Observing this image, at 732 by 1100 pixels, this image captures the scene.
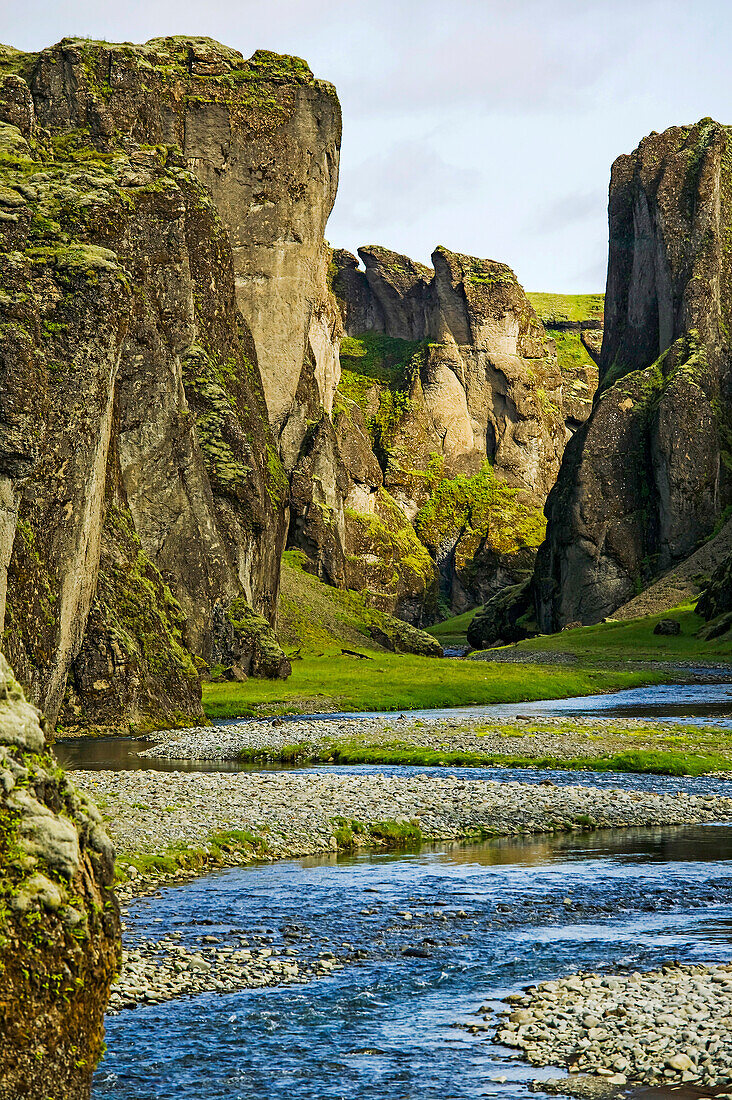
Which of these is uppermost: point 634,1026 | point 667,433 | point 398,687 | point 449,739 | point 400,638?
point 667,433

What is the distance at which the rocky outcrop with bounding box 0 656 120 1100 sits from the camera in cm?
1095

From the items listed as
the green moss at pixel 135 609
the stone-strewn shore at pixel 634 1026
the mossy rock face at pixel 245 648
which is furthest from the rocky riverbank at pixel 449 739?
the mossy rock face at pixel 245 648

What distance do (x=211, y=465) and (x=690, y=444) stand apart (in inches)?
4147

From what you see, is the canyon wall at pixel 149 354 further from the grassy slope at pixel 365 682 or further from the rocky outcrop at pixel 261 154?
the grassy slope at pixel 365 682

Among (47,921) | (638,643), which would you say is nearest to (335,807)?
(47,921)

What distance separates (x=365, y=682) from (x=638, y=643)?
65.2 meters

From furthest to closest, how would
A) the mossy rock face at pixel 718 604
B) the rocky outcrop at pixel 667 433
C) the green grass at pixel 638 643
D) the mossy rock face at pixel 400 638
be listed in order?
the rocky outcrop at pixel 667 433 < the mossy rock face at pixel 400 638 < the mossy rock face at pixel 718 604 < the green grass at pixel 638 643

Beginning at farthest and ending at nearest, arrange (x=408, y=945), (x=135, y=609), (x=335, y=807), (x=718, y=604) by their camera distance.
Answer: (x=718, y=604)
(x=135, y=609)
(x=335, y=807)
(x=408, y=945)

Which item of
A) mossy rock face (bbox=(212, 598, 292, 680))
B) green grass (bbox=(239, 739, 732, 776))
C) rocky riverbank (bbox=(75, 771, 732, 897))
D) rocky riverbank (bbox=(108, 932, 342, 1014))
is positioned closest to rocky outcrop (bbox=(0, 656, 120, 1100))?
rocky riverbank (bbox=(108, 932, 342, 1014))

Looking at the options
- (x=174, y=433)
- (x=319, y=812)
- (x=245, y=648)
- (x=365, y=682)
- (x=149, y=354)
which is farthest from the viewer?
(x=245, y=648)

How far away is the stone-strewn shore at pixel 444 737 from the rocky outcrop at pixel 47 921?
1464 inches

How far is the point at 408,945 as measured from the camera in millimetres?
20734

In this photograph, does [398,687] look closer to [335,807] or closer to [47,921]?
[335,807]

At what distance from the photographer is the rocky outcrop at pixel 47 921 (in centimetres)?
1095
